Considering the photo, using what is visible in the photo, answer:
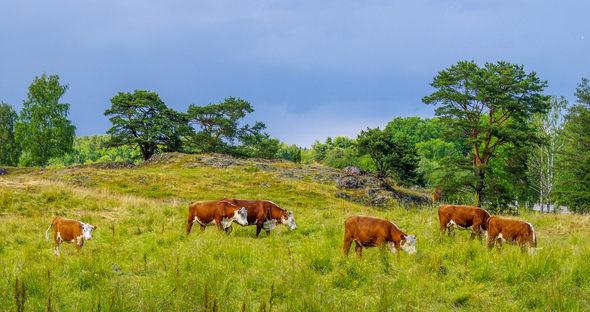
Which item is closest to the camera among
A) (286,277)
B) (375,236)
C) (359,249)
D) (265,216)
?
(286,277)

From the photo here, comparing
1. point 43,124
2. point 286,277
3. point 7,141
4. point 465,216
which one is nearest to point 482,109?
point 465,216

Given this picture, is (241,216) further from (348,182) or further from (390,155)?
(390,155)

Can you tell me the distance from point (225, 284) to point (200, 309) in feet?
3.14

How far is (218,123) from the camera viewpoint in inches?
2437

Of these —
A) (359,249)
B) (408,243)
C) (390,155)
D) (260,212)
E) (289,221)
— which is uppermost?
(390,155)

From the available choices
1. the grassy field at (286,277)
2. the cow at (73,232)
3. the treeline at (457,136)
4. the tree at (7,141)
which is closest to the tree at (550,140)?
the treeline at (457,136)

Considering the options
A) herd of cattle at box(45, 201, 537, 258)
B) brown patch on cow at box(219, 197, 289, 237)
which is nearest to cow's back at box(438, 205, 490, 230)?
herd of cattle at box(45, 201, 537, 258)

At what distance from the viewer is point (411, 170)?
1726 inches

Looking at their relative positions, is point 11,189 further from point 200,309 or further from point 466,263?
point 466,263

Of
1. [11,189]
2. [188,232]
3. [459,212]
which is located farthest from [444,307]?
[11,189]

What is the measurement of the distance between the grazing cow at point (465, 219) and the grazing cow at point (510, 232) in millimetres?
726

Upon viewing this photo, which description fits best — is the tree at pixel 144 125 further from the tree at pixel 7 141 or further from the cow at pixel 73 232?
the cow at pixel 73 232

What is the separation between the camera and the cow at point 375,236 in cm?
768

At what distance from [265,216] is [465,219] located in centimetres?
658
